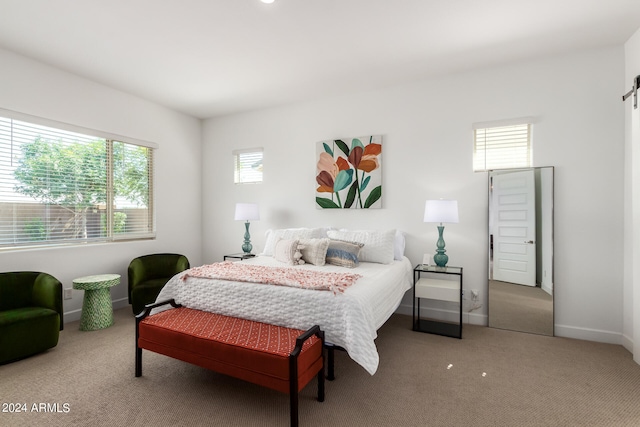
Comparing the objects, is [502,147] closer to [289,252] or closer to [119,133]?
[289,252]

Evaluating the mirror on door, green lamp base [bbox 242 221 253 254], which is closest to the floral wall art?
green lamp base [bbox 242 221 253 254]

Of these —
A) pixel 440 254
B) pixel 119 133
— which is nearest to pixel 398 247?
pixel 440 254

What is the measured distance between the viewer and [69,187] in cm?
363

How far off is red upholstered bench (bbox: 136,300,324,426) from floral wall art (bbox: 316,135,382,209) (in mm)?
2235

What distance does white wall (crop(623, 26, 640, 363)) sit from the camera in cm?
263

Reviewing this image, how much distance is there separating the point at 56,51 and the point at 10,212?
A: 1.67 meters

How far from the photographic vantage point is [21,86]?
126 inches

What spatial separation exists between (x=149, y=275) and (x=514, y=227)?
440 cm

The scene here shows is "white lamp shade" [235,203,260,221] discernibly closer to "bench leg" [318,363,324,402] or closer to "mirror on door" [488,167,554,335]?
"bench leg" [318,363,324,402]

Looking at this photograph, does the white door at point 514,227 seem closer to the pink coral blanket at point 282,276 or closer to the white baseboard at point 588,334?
the white baseboard at point 588,334

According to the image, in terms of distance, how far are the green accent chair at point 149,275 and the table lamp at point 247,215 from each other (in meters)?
0.85

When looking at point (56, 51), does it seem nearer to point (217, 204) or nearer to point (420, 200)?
point (217, 204)

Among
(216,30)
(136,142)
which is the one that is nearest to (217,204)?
(136,142)

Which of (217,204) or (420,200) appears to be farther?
(217,204)
